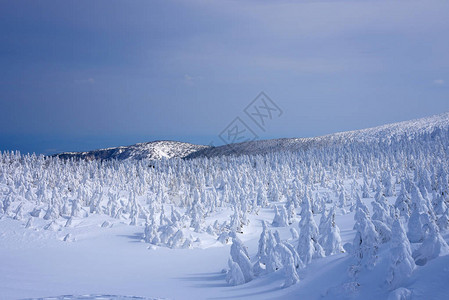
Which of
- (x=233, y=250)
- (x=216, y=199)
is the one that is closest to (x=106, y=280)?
(x=233, y=250)

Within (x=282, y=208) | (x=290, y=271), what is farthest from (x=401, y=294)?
(x=282, y=208)

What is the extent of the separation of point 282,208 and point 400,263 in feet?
137

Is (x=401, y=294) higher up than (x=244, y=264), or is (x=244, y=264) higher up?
(x=401, y=294)

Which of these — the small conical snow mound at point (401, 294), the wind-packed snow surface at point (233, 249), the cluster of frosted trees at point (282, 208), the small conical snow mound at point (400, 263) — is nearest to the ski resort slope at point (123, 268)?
the wind-packed snow surface at point (233, 249)

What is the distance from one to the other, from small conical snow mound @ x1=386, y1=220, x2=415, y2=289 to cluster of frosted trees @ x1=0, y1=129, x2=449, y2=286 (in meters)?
0.04

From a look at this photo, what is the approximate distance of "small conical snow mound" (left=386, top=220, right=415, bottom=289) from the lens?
545 inches

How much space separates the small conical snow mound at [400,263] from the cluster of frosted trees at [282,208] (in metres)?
0.04

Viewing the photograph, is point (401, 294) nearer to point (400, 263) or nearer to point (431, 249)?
point (400, 263)

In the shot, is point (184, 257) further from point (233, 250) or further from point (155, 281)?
point (233, 250)

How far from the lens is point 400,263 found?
1389cm

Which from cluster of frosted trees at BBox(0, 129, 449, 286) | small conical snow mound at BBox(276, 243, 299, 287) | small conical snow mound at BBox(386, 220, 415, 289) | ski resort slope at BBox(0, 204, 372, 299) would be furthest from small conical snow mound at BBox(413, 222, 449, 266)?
small conical snow mound at BBox(276, 243, 299, 287)

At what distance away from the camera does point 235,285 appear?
24.0 meters

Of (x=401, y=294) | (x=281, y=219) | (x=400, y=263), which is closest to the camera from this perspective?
(x=401, y=294)

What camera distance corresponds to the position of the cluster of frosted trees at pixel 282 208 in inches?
684
